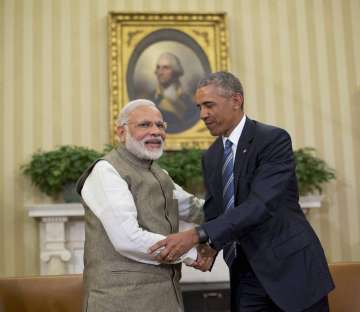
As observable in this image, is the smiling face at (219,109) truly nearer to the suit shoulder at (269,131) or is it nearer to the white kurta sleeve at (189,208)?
the suit shoulder at (269,131)

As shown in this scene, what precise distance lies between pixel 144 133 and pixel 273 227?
76 cm

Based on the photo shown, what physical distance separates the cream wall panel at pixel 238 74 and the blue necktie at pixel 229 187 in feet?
10.1

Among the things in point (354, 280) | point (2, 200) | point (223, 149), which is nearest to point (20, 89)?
point (2, 200)

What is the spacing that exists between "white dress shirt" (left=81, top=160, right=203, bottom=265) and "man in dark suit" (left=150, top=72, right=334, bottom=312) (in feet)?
0.25

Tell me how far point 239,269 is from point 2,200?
3.41 meters

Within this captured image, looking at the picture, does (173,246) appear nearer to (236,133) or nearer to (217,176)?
(217,176)

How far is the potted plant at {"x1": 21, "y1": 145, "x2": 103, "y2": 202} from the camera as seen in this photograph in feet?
17.3

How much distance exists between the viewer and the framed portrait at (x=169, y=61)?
19.2 ft

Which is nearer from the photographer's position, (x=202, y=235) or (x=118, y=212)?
(x=118, y=212)

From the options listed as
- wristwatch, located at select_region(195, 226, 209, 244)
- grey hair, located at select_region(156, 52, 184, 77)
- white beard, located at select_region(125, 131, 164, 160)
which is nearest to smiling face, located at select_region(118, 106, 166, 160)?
white beard, located at select_region(125, 131, 164, 160)

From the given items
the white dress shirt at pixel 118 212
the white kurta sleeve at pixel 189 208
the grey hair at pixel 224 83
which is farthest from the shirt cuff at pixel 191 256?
the grey hair at pixel 224 83

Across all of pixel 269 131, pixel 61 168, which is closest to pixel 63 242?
pixel 61 168

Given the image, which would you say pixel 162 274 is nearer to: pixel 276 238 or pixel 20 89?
pixel 276 238

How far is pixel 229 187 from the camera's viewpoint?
9.39 feet
